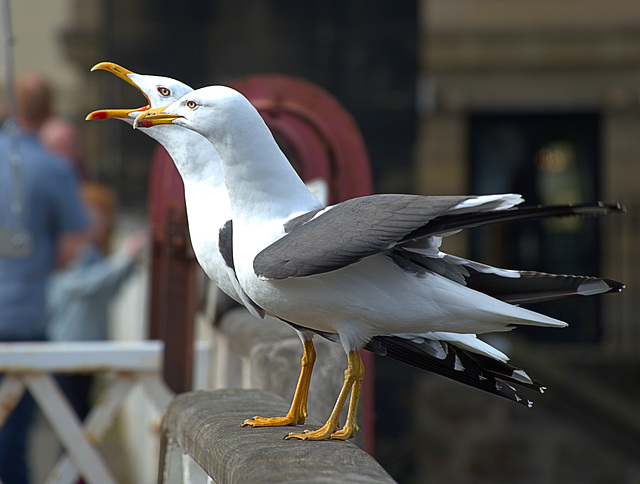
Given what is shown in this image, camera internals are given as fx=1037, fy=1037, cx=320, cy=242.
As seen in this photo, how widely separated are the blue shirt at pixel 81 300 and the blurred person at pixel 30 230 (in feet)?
2.07

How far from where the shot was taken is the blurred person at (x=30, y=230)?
15.4ft

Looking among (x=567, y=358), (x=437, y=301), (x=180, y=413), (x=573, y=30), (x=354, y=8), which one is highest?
(x=573, y=30)

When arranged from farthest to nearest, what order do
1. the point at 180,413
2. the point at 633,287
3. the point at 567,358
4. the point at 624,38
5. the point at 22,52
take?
the point at 624,38
the point at 633,287
the point at 567,358
the point at 22,52
the point at 180,413

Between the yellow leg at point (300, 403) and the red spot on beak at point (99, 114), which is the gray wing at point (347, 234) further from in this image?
the red spot on beak at point (99, 114)

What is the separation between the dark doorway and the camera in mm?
13375

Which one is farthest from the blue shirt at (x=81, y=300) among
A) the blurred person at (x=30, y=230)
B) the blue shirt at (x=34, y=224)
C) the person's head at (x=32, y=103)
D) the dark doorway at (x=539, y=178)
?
the dark doorway at (x=539, y=178)

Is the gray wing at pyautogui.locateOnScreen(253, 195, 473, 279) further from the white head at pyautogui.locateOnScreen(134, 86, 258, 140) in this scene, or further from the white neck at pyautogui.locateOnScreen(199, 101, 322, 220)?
the white head at pyautogui.locateOnScreen(134, 86, 258, 140)

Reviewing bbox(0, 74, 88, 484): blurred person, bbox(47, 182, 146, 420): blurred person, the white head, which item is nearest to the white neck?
the white head

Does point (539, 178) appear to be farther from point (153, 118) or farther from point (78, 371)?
point (153, 118)

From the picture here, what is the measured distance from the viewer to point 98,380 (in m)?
8.51

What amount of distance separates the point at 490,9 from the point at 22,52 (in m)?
6.49

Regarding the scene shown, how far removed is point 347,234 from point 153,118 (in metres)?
0.53

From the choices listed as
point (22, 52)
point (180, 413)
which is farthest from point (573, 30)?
point (180, 413)

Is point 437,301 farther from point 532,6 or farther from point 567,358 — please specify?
point 532,6
